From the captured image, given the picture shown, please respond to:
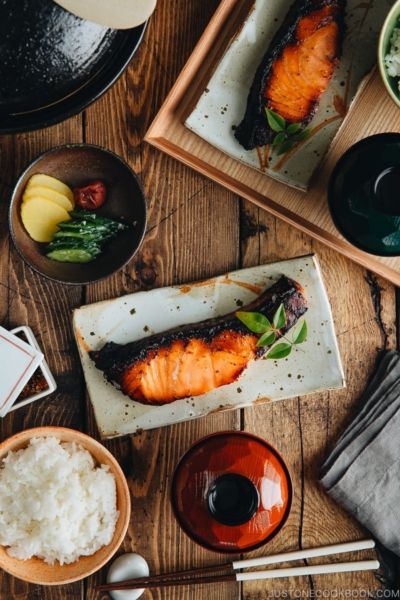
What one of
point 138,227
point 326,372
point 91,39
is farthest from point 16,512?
point 91,39

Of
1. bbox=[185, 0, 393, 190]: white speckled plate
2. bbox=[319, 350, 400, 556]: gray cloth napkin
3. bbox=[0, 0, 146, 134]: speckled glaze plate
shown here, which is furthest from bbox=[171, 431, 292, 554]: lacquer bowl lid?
bbox=[0, 0, 146, 134]: speckled glaze plate

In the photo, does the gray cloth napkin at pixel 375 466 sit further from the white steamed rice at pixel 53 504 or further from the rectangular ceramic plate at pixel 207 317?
the white steamed rice at pixel 53 504

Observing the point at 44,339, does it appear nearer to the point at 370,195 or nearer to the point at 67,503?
the point at 67,503

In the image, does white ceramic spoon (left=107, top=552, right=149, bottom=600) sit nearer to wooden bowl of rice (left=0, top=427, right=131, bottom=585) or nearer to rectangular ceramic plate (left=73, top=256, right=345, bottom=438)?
wooden bowl of rice (left=0, top=427, right=131, bottom=585)

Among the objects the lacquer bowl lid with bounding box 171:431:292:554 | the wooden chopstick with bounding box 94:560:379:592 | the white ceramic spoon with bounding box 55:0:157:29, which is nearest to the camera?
the white ceramic spoon with bounding box 55:0:157:29

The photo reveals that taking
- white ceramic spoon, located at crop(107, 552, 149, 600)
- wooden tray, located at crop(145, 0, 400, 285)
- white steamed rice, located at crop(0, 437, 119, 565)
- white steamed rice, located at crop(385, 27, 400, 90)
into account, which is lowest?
white ceramic spoon, located at crop(107, 552, 149, 600)

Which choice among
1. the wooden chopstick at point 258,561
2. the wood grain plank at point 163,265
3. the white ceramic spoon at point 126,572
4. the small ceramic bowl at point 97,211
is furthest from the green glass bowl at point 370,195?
the white ceramic spoon at point 126,572
